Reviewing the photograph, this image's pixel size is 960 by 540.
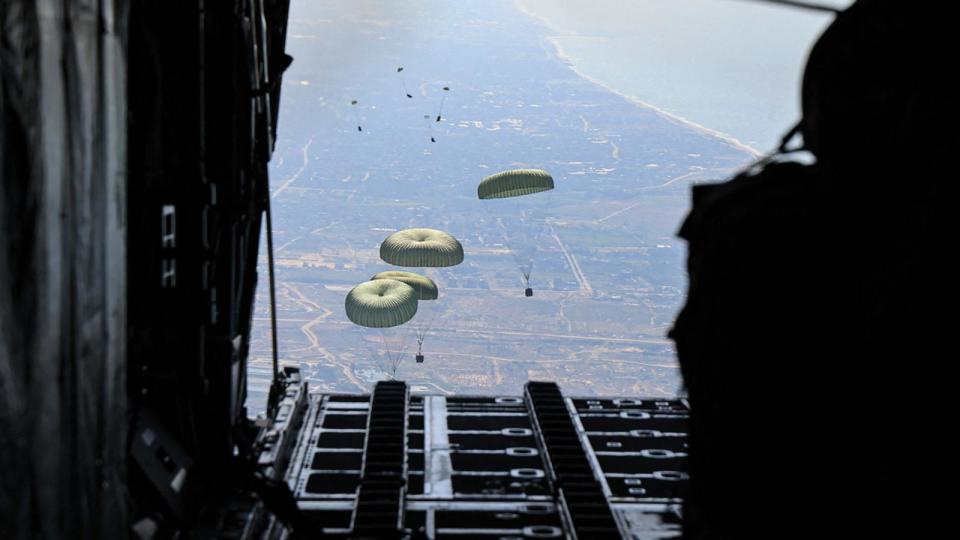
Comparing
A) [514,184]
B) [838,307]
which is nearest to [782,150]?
[838,307]

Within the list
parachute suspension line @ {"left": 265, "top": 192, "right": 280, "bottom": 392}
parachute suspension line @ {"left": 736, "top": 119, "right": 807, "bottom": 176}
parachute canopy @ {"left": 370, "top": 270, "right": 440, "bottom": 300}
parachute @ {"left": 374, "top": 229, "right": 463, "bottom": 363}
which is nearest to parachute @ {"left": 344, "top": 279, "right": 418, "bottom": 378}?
parachute @ {"left": 374, "top": 229, "right": 463, "bottom": 363}

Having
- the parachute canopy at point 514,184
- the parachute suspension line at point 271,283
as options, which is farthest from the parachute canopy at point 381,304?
the parachute suspension line at point 271,283

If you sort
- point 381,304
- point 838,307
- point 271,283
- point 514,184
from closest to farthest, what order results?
point 838,307, point 271,283, point 514,184, point 381,304

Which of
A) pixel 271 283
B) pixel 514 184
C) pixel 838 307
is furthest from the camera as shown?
pixel 514 184

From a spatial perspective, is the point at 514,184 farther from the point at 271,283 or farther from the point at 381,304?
the point at 271,283

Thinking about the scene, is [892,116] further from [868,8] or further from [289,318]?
[289,318]

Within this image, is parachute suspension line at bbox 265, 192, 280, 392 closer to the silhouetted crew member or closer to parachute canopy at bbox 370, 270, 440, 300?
the silhouetted crew member
